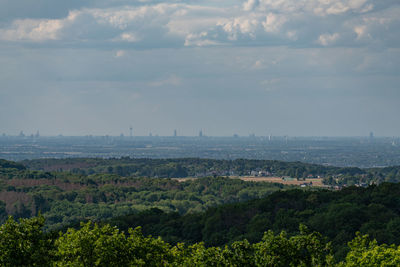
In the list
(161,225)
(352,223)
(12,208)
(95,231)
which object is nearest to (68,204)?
(12,208)

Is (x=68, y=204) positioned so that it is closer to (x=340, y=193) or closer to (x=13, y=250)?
(x=340, y=193)

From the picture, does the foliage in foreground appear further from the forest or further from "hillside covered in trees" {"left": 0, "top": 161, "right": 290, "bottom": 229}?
"hillside covered in trees" {"left": 0, "top": 161, "right": 290, "bottom": 229}

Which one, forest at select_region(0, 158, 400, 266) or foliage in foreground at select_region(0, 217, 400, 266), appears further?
forest at select_region(0, 158, 400, 266)

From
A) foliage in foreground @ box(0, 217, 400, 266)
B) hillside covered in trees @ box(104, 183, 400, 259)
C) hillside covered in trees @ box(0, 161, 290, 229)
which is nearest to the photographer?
foliage in foreground @ box(0, 217, 400, 266)

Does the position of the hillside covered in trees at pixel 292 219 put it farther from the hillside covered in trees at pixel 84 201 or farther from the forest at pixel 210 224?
the hillside covered in trees at pixel 84 201

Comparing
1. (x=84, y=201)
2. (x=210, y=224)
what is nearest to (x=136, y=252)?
(x=210, y=224)

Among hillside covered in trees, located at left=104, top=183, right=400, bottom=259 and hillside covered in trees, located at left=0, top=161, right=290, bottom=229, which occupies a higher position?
hillside covered in trees, located at left=104, top=183, right=400, bottom=259

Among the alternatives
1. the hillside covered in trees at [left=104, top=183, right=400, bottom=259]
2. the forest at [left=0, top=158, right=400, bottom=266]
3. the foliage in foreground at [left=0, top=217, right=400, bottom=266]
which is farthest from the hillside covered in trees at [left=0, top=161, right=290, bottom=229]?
the foliage in foreground at [left=0, top=217, right=400, bottom=266]

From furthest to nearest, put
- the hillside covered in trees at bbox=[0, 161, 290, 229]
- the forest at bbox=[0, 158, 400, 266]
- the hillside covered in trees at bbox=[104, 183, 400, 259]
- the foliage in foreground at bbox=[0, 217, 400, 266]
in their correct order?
the hillside covered in trees at bbox=[0, 161, 290, 229] < the hillside covered in trees at bbox=[104, 183, 400, 259] < the forest at bbox=[0, 158, 400, 266] < the foliage in foreground at bbox=[0, 217, 400, 266]
